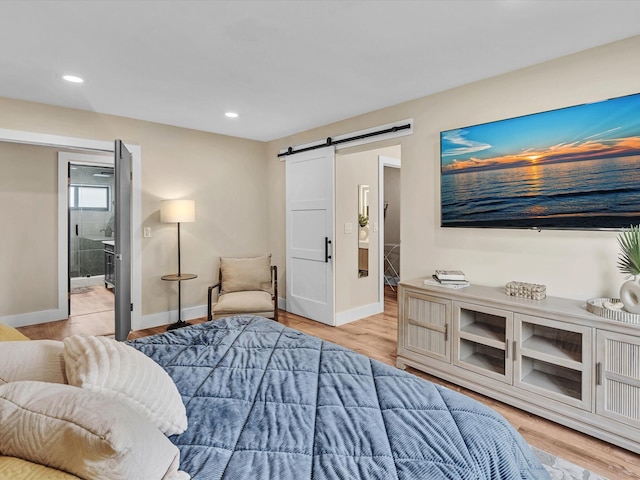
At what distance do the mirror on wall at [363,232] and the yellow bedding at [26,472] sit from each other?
422 centimetres

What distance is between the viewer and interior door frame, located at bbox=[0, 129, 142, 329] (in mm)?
3557

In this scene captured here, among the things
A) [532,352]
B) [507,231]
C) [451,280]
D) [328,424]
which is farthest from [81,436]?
[507,231]

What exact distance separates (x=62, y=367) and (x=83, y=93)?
3043 mm

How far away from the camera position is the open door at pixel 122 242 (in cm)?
344

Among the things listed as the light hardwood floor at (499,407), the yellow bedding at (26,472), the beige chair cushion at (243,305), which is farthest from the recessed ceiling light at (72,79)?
the yellow bedding at (26,472)

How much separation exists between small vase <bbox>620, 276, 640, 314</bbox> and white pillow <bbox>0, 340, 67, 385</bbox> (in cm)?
282

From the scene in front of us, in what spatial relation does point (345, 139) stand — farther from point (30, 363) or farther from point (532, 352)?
point (30, 363)

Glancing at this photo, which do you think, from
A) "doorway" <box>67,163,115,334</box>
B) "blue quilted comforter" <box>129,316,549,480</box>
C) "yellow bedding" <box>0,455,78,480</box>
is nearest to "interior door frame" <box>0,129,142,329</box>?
"doorway" <box>67,163,115,334</box>

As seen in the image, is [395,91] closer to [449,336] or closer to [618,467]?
[449,336]

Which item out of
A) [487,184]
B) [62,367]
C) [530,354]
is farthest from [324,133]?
[62,367]

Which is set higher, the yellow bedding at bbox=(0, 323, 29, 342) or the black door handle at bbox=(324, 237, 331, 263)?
the black door handle at bbox=(324, 237, 331, 263)

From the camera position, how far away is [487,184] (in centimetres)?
298

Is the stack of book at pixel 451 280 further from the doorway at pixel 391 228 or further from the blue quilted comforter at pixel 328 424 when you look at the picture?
the doorway at pixel 391 228

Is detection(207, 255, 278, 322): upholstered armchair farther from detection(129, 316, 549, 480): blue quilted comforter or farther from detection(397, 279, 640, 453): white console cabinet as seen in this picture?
detection(129, 316, 549, 480): blue quilted comforter
